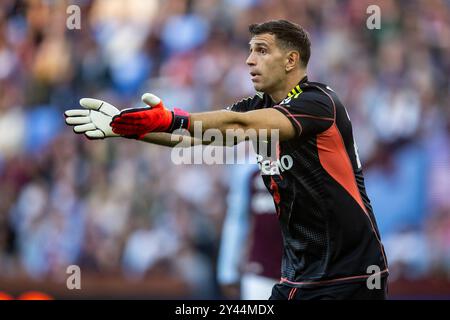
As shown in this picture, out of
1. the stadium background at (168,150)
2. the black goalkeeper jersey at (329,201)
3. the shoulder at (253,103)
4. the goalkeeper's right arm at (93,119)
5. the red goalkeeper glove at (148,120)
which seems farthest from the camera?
the stadium background at (168,150)

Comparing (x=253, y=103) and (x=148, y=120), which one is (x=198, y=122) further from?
(x=253, y=103)

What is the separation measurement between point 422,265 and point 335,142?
4.55 meters

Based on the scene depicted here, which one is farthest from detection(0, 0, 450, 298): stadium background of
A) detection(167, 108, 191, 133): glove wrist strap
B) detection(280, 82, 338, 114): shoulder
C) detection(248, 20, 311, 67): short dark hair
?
detection(167, 108, 191, 133): glove wrist strap

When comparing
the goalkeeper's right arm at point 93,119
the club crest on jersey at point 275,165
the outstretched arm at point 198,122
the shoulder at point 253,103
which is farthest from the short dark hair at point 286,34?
the goalkeeper's right arm at point 93,119

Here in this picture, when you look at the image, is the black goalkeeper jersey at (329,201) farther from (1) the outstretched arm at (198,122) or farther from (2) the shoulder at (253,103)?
(2) the shoulder at (253,103)

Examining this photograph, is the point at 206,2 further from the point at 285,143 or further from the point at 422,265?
the point at 285,143

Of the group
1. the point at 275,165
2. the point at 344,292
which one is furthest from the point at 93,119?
the point at 344,292

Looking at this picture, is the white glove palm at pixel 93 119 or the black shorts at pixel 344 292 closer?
the white glove palm at pixel 93 119

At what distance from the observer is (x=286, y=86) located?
509cm

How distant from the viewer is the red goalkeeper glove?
13.4ft

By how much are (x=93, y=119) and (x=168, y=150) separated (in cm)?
537

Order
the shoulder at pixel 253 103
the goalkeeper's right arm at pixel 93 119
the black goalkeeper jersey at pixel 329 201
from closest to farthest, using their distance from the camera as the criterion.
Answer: the goalkeeper's right arm at pixel 93 119 → the black goalkeeper jersey at pixel 329 201 → the shoulder at pixel 253 103

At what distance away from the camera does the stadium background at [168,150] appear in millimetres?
8961

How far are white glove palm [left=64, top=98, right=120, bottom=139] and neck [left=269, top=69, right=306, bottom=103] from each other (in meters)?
1.11
